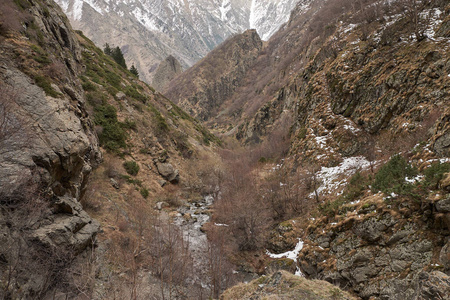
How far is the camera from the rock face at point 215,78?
102 m

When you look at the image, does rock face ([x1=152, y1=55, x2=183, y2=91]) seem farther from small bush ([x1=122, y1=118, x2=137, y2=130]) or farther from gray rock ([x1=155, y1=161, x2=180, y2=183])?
gray rock ([x1=155, y1=161, x2=180, y2=183])

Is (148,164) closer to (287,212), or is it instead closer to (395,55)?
(287,212)

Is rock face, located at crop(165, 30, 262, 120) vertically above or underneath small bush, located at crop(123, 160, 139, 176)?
above

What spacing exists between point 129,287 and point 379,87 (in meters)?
24.1

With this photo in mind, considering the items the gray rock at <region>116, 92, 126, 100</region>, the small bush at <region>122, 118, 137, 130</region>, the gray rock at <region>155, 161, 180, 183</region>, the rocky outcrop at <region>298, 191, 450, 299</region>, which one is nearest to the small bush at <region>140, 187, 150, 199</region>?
the gray rock at <region>155, 161, 180, 183</region>

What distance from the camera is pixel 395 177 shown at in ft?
34.2

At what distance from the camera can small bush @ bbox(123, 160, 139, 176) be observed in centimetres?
2405

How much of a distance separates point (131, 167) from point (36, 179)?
15411 mm

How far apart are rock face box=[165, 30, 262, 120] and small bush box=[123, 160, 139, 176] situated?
76352 millimetres

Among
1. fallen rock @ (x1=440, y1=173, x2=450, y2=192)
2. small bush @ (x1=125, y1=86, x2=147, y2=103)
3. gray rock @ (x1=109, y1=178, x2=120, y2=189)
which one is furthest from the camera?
small bush @ (x1=125, y1=86, x2=147, y2=103)

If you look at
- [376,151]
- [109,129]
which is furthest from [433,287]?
[109,129]

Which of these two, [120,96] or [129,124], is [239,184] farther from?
[120,96]

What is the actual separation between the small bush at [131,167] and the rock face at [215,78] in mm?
76352

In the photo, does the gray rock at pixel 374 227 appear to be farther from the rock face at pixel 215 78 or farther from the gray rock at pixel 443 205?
the rock face at pixel 215 78
